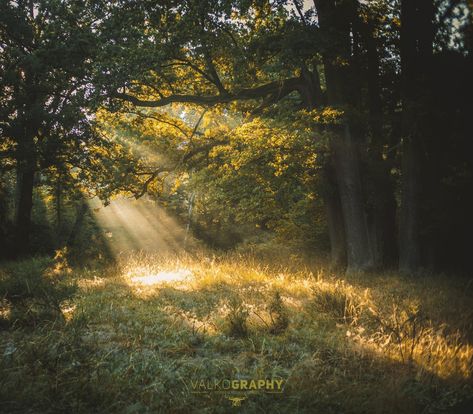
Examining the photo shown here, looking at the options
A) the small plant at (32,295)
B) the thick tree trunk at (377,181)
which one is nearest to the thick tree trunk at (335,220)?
the thick tree trunk at (377,181)

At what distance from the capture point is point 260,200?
1134 cm

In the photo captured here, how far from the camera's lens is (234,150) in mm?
10438

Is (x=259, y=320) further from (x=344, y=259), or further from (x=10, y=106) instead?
(x=10, y=106)

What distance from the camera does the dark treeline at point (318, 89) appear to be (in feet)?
26.6

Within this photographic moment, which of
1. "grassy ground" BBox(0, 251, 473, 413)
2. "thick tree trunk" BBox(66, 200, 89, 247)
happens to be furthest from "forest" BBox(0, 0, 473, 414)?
"thick tree trunk" BBox(66, 200, 89, 247)

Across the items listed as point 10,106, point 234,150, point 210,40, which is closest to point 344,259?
point 234,150

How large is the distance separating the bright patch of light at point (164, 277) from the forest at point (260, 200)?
3.9 inches

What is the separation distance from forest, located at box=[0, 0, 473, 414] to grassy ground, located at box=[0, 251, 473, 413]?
0.09 ft

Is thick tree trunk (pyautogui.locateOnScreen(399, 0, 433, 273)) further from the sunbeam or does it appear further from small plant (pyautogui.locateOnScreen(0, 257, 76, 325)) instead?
the sunbeam

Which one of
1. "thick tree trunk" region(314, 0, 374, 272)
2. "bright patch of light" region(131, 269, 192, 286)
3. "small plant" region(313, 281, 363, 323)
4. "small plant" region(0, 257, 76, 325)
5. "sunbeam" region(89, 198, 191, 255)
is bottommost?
"sunbeam" region(89, 198, 191, 255)

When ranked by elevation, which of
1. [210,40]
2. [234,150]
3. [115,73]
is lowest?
[234,150]

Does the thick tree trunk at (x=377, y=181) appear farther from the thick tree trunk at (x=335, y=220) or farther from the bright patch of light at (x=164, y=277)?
the bright patch of light at (x=164, y=277)

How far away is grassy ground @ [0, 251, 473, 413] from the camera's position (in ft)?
9.99

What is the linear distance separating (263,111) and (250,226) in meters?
11.8
